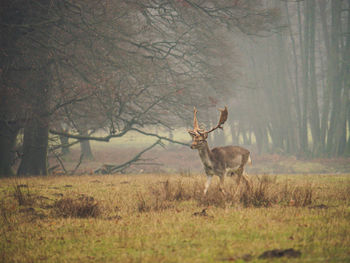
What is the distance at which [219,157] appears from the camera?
28.8ft

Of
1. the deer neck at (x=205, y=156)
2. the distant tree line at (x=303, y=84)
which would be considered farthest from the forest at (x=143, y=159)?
the distant tree line at (x=303, y=84)

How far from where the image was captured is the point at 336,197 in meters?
8.45

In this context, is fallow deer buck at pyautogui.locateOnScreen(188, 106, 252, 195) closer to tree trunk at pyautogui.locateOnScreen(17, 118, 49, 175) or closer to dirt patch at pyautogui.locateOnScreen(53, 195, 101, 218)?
dirt patch at pyautogui.locateOnScreen(53, 195, 101, 218)

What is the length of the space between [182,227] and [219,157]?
10.1ft

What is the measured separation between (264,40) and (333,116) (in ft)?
38.5

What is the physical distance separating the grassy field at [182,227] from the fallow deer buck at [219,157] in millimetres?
512

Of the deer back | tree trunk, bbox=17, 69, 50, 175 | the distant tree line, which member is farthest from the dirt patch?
the distant tree line

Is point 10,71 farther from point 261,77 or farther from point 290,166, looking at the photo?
point 261,77

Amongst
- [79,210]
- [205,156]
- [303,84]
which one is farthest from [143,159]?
[303,84]

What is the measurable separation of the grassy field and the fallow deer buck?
0.51m

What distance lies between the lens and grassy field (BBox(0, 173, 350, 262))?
4.69m

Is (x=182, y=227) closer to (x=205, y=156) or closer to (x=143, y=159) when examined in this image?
(x=205, y=156)

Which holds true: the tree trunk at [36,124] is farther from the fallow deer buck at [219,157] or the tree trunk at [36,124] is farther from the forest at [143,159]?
the fallow deer buck at [219,157]

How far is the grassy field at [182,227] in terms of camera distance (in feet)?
15.4
